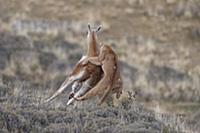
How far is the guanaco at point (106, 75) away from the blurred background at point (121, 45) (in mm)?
563

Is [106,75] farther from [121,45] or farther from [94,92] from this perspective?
[121,45]

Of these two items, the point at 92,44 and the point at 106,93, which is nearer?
the point at 106,93

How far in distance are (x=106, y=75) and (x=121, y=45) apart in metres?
19.6

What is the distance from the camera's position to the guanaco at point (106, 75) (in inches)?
436

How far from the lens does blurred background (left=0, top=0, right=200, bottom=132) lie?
835 inches

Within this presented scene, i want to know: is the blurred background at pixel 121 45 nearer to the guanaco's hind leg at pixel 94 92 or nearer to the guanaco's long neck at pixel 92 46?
the guanaco's hind leg at pixel 94 92

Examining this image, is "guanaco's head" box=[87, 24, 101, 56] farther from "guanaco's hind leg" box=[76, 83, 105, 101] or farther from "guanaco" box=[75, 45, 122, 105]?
"guanaco's hind leg" box=[76, 83, 105, 101]

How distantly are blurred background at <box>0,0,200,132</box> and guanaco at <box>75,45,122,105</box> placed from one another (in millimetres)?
563

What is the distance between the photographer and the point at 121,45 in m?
30.6

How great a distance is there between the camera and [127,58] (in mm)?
28109

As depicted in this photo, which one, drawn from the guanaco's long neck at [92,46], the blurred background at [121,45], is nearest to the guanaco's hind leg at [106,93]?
the blurred background at [121,45]

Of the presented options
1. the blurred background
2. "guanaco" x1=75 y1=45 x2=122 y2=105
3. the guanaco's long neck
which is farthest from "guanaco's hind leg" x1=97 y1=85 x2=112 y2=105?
the guanaco's long neck

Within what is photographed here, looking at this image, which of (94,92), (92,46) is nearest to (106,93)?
(94,92)

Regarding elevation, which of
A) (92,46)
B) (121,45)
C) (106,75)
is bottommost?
(106,75)
